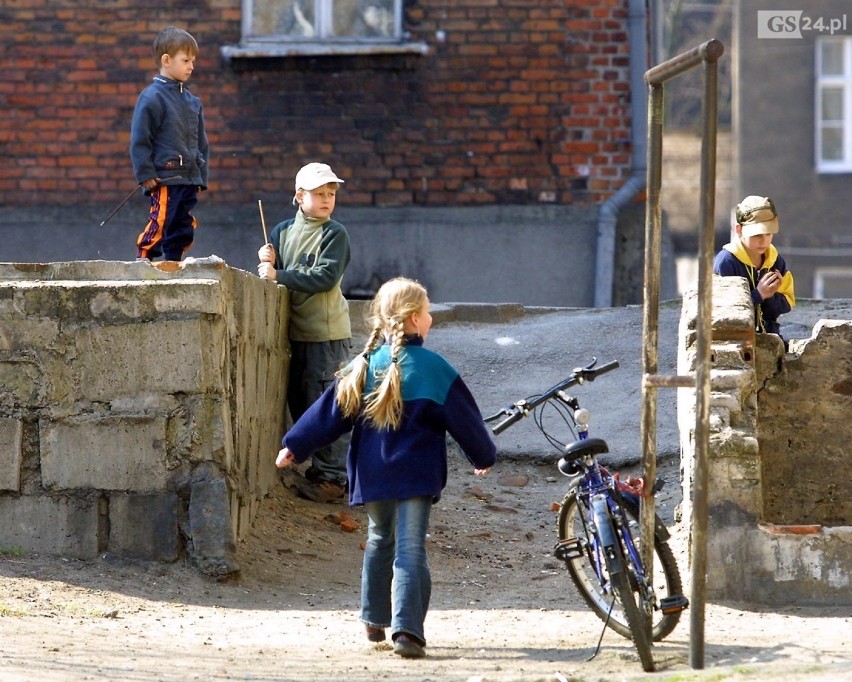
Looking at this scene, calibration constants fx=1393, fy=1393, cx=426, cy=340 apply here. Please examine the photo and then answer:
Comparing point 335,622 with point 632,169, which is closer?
point 335,622

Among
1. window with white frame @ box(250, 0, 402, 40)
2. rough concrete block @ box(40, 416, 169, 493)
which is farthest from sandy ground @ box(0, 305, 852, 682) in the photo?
window with white frame @ box(250, 0, 402, 40)

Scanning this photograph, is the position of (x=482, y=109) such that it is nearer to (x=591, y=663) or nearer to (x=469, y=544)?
(x=469, y=544)

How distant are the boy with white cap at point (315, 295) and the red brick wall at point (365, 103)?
4.26 m

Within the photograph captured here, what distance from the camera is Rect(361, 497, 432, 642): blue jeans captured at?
4930mm

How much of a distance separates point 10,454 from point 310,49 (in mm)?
6063

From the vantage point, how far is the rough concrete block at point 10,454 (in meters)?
6.14

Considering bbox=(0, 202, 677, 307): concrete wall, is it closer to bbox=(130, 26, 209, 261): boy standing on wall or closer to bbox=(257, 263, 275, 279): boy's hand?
bbox=(130, 26, 209, 261): boy standing on wall

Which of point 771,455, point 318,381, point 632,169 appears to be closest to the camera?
point 771,455

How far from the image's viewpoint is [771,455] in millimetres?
6648

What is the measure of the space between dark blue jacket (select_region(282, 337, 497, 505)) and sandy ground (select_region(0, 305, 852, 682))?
0.60m

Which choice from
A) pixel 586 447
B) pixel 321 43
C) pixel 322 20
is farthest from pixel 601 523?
pixel 322 20

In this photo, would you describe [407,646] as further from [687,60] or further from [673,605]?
[687,60]

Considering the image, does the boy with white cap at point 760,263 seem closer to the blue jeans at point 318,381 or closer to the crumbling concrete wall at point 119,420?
the blue jeans at point 318,381

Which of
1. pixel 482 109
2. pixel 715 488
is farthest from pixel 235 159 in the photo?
pixel 715 488
